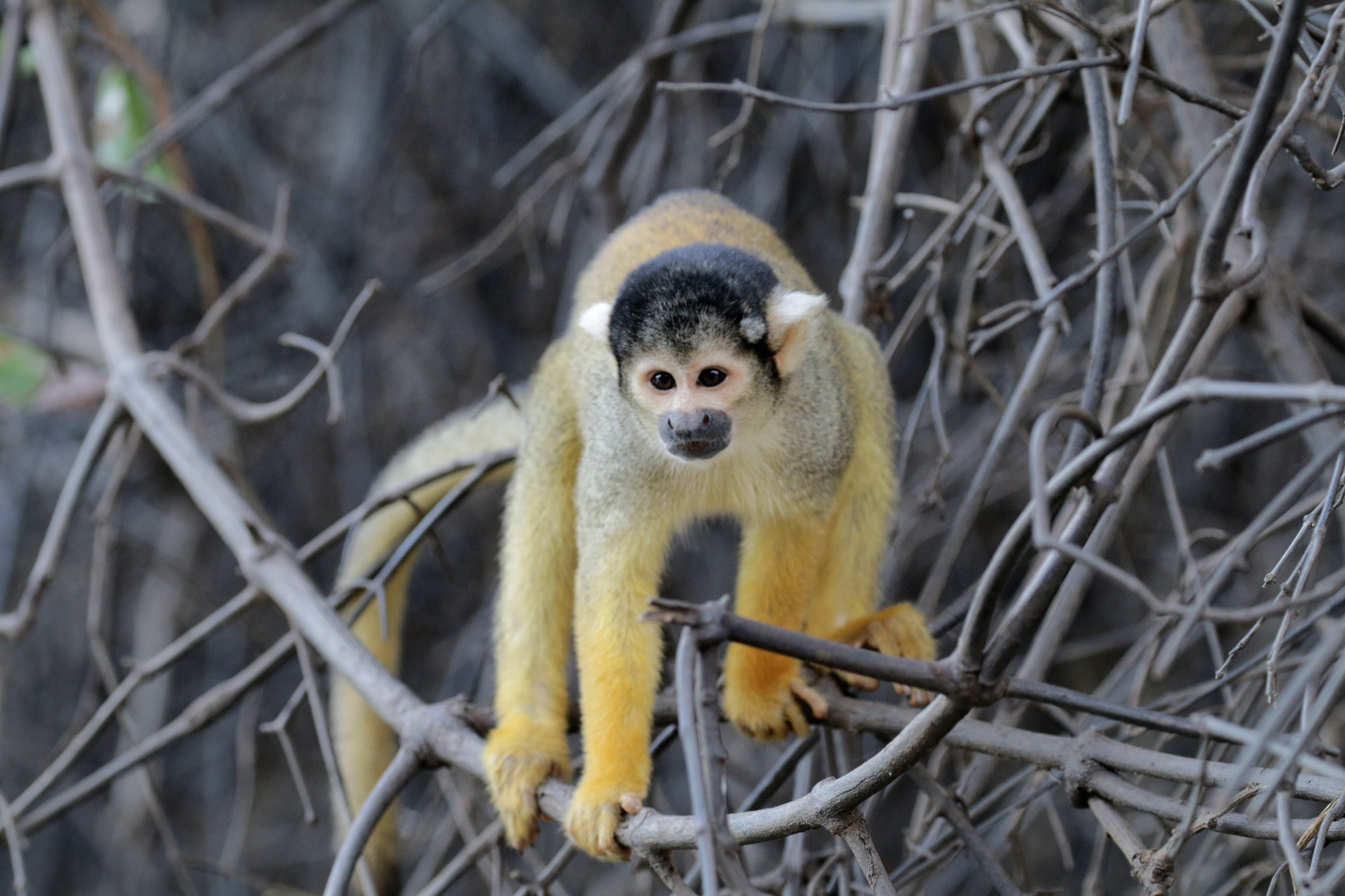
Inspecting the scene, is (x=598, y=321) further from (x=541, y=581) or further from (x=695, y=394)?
(x=541, y=581)

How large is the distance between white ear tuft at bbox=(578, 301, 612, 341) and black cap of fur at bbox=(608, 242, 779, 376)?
3 cm

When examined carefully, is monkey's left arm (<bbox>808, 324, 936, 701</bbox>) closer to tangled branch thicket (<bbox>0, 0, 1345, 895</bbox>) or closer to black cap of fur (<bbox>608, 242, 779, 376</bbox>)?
tangled branch thicket (<bbox>0, 0, 1345, 895</bbox>)

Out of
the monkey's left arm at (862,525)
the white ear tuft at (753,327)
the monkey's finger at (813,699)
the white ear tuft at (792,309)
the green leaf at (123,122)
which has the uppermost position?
the green leaf at (123,122)

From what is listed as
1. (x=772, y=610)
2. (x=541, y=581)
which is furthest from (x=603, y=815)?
(x=541, y=581)

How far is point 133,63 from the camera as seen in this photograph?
3336 mm

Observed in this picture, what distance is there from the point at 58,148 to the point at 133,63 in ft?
2.08

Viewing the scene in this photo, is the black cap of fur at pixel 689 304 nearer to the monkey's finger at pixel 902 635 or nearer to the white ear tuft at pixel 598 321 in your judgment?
the white ear tuft at pixel 598 321

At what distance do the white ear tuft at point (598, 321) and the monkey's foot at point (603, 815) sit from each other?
0.86 meters

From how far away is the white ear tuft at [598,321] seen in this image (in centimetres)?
218

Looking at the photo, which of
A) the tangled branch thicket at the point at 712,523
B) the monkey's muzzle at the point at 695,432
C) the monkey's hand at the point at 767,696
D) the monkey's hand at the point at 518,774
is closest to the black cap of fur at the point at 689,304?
the monkey's muzzle at the point at 695,432

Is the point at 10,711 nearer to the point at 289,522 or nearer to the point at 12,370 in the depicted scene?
the point at 289,522

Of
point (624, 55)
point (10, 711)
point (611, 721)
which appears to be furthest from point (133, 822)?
point (624, 55)

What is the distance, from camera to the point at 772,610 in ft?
7.27

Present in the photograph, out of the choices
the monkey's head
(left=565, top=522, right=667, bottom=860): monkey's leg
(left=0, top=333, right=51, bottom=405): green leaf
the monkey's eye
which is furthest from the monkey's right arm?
(left=0, top=333, right=51, bottom=405): green leaf
